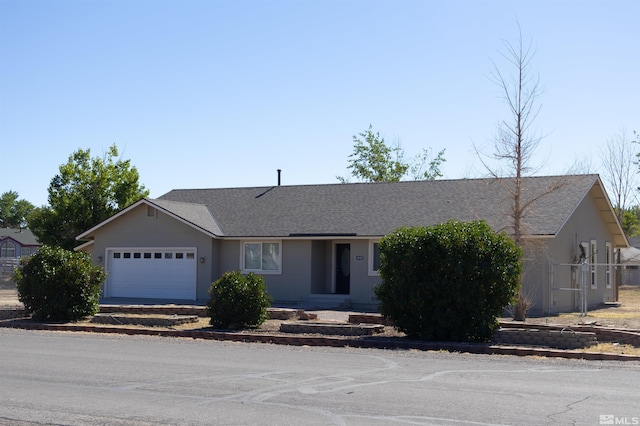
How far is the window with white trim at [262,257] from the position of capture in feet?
98.4

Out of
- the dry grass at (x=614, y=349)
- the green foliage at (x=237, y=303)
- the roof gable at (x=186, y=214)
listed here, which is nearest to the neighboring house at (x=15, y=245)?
the roof gable at (x=186, y=214)

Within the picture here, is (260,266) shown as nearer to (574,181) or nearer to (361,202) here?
(361,202)

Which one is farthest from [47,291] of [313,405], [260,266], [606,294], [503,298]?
[606,294]

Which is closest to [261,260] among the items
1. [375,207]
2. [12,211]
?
[375,207]

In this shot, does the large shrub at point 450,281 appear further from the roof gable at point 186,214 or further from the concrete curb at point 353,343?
the roof gable at point 186,214

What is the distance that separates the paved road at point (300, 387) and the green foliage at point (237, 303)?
3.85 m

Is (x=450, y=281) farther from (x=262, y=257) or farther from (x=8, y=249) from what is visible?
(x=8, y=249)

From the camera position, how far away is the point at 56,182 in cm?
4444

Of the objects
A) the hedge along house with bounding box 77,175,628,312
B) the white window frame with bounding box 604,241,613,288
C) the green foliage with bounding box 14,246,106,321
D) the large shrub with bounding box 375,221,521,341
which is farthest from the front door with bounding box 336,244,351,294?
the large shrub with bounding box 375,221,521,341

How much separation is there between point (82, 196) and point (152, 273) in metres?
14.6

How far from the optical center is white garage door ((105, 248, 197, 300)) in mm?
31000

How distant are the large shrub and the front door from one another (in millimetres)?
12076

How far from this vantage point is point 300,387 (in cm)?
1061

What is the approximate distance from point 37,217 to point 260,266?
65.2ft
